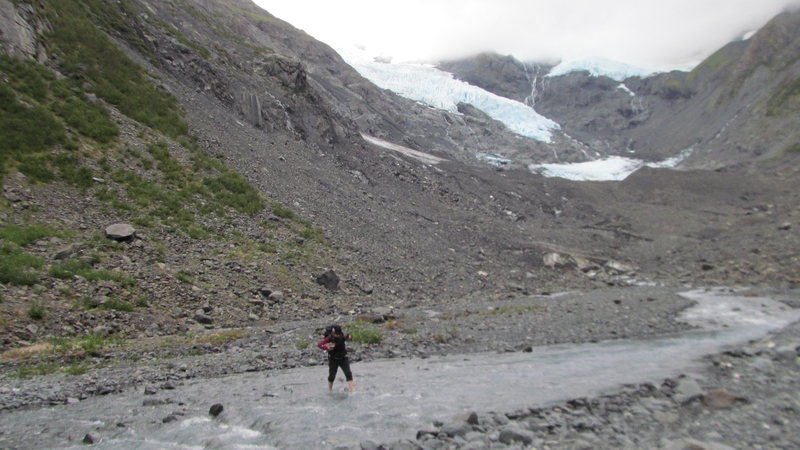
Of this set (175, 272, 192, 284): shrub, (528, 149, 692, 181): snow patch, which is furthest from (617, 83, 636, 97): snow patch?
(175, 272, 192, 284): shrub

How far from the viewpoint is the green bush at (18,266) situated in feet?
47.2

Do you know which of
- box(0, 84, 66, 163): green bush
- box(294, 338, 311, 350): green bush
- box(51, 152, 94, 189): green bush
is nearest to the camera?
box(294, 338, 311, 350): green bush

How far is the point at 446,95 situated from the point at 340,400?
139 m

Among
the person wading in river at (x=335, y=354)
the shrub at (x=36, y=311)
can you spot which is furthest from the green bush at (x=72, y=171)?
the person wading in river at (x=335, y=354)

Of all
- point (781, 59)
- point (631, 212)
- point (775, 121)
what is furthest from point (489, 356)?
point (781, 59)

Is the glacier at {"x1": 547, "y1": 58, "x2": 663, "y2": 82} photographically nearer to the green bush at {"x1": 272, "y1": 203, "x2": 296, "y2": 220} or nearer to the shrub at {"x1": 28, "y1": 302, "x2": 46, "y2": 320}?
the green bush at {"x1": 272, "y1": 203, "x2": 296, "y2": 220}

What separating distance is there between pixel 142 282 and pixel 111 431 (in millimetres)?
9673

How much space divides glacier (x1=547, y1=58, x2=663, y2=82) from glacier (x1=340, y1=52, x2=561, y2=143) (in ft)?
166

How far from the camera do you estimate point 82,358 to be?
A: 12.8 meters

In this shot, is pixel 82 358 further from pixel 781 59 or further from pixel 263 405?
pixel 781 59

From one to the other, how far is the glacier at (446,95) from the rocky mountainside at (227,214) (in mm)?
74381

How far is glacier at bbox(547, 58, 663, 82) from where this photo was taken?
17962 cm

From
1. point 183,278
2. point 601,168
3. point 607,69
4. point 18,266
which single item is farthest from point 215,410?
point 607,69

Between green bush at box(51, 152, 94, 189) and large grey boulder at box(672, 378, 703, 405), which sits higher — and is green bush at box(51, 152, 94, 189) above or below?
above
